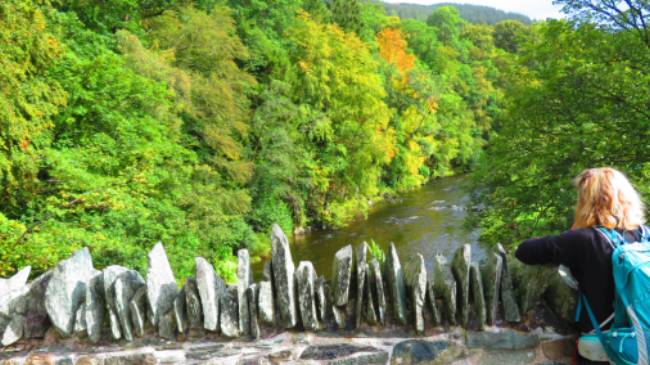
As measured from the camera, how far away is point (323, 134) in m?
21.7

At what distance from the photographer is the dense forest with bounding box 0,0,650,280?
662cm

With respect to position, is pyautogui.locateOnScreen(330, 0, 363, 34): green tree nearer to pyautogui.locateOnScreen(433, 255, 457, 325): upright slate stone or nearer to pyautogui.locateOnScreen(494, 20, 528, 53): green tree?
pyautogui.locateOnScreen(433, 255, 457, 325): upright slate stone

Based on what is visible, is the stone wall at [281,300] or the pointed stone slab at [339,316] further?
the pointed stone slab at [339,316]

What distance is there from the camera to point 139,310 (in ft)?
8.00

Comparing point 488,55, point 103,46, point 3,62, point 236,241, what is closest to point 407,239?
point 236,241

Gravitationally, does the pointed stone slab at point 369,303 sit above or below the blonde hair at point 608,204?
below

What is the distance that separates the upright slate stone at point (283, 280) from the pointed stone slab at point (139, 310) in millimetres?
763

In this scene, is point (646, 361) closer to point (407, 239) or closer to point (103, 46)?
point (103, 46)

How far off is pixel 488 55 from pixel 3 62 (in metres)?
59.1

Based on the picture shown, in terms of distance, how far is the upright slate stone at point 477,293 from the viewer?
84.3 inches

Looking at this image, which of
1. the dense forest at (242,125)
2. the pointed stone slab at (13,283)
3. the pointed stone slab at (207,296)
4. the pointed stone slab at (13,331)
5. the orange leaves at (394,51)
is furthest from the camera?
the orange leaves at (394,51)

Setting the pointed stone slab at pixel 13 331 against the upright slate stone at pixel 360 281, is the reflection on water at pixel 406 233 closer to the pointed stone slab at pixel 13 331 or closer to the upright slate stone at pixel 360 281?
the upright slate stone at pixel 360 281

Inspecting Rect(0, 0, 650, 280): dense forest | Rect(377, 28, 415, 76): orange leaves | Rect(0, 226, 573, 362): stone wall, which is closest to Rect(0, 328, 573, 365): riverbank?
Rect(0, 226, 573, 362): stone wall

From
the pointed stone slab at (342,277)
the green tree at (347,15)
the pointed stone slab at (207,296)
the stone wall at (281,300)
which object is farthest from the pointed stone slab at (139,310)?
the green tree at (347,15)
